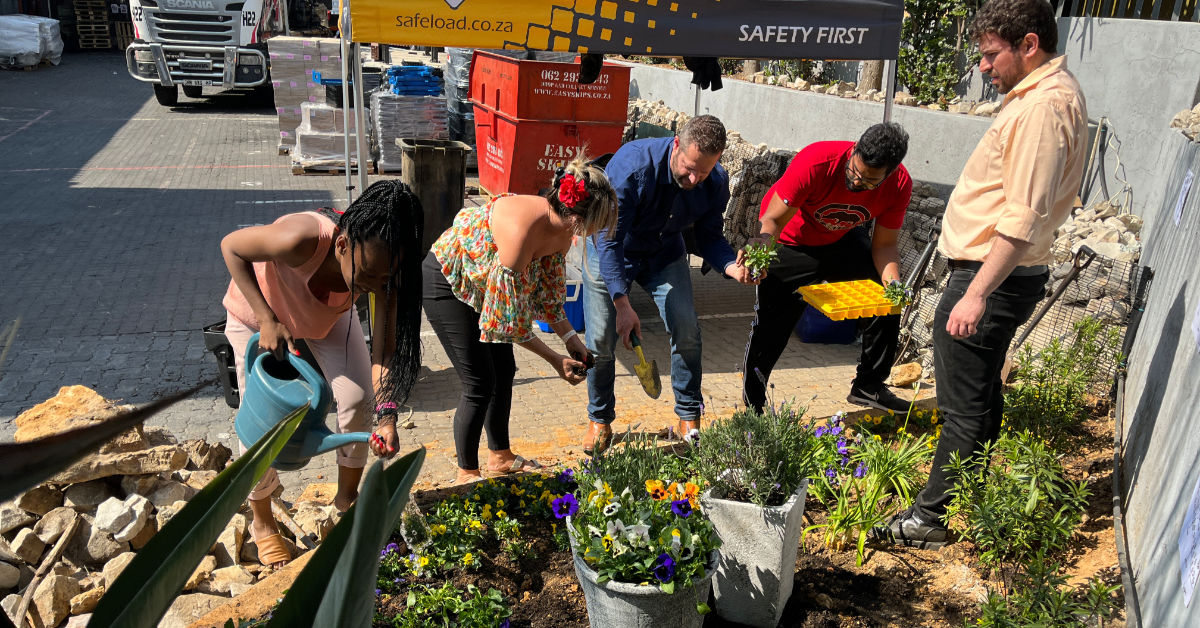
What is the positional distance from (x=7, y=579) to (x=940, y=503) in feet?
11.5

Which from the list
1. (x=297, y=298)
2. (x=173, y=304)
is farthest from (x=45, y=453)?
(x=173, y=304)

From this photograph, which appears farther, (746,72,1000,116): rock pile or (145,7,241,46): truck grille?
(145,7,241,46): truck grille

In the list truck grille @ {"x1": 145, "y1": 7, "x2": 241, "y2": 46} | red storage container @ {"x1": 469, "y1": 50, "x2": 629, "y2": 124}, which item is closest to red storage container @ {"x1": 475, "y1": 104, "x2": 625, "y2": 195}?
red storage container @ {"x1": 469, "y1": 50, "x2": 629, "y2": 124}

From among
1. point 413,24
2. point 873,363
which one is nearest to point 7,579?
point 413,24

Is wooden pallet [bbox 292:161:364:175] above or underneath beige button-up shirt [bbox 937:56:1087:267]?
underneath

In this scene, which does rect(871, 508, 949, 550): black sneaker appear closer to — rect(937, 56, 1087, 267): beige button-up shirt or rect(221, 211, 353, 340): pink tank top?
rect(937, 56, 1087, 267): beige button-up shirt

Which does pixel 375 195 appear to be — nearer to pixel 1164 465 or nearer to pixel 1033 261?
pixel 1033 261

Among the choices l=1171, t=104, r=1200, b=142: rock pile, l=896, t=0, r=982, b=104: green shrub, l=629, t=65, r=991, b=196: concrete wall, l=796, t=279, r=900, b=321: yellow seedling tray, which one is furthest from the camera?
l=896, t=0, r=982, b=104: green shrub

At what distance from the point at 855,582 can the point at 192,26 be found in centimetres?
1673

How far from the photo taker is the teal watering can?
285 centimetres

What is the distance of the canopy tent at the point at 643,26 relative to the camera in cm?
482

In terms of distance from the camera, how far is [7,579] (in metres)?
3.22

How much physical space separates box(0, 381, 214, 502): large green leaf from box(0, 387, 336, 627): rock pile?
280cm

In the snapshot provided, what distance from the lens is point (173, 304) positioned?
6.78m
